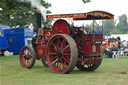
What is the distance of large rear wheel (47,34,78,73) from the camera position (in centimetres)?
835

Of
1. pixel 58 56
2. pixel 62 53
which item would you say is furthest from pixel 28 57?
pixel 62 53

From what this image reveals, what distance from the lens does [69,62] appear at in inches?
336

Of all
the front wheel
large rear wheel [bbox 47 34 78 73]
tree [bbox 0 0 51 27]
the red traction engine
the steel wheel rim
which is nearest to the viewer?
large rear wheel [bbox 47 34 78 73]

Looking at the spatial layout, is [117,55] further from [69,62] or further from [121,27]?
[121,27]

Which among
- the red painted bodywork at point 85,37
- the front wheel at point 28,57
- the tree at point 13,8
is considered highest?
the tree at point 13,8

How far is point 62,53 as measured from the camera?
28.9 ft

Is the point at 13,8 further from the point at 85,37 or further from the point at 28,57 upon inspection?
the point at 85,37

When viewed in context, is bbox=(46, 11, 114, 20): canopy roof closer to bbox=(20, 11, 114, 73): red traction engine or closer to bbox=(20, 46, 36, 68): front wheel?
bbox=(20, 11, 114, 73): red traction engine

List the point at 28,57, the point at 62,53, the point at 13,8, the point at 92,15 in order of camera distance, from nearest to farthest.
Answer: the point at 92,15
the point at 62,53
the point at 28,57
the point at 13,8

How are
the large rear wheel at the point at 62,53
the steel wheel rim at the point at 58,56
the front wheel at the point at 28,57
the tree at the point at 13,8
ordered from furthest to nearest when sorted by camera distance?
1. the tree at the point at 13,8
2. the front wheel at the point at 28,57
3. the steel wheel rim at the point at 58,56
4. the large rear wheel at the point at 62,53

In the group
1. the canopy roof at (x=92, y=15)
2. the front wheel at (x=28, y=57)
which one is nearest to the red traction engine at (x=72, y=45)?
the canopy roof at (x=92, y=15)

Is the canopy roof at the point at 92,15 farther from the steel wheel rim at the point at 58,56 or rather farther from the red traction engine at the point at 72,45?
the steel wheel rim at the point at 58,56

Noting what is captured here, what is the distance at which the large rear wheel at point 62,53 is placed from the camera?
8.35 m

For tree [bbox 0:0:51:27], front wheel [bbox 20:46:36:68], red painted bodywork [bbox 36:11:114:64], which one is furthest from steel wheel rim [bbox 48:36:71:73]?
tree [bbox 0:0:51:27]
